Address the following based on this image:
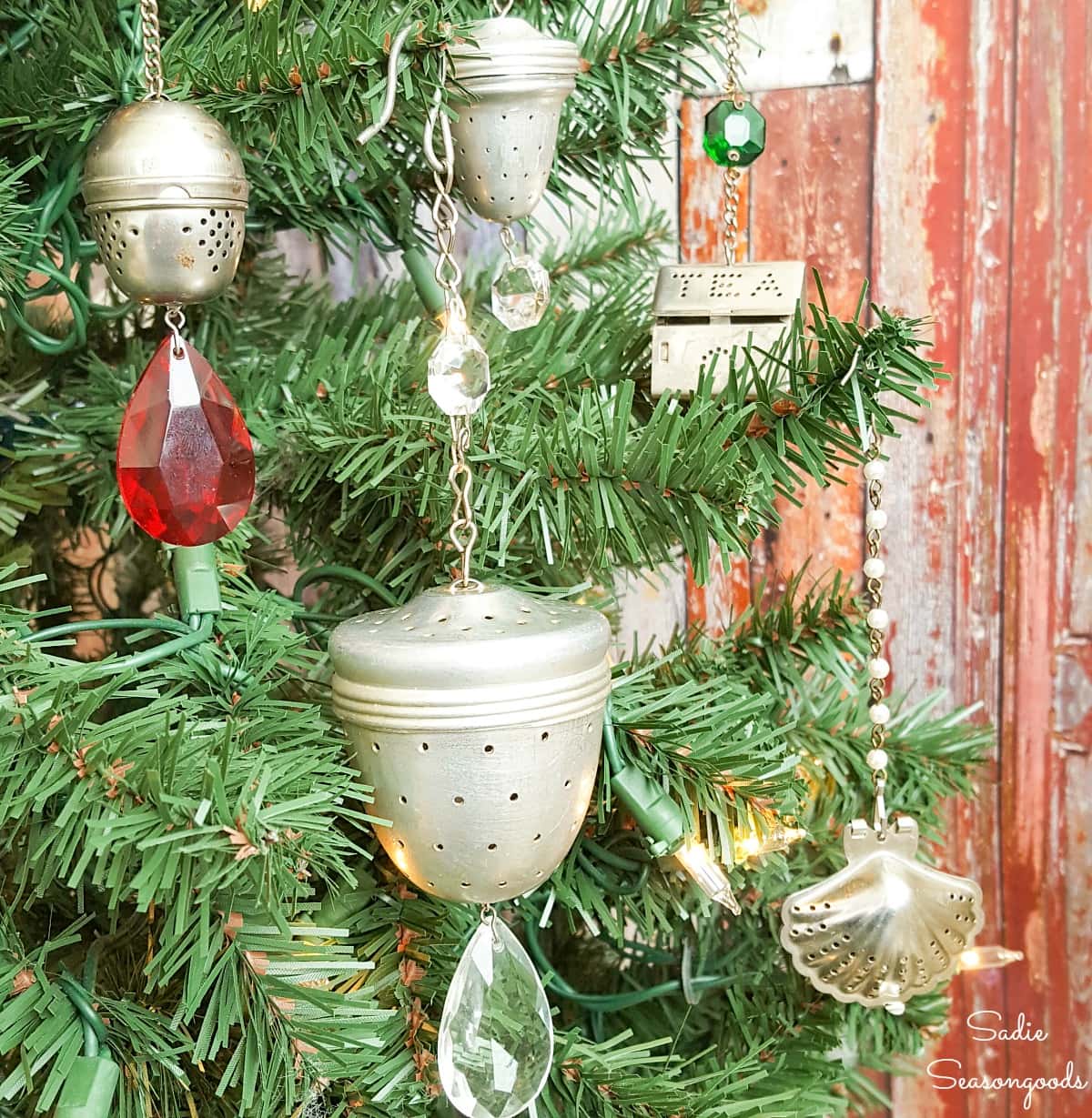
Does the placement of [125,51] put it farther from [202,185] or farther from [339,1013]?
[339,1013]

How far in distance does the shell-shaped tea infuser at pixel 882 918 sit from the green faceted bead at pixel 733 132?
325 millimetres

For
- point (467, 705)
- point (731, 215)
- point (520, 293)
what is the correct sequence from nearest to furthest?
point (467, 705), point (520, 293), point (731, 215)

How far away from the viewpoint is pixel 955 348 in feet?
2.83

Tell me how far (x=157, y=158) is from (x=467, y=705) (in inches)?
8.2

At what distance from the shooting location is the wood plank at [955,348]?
837mm

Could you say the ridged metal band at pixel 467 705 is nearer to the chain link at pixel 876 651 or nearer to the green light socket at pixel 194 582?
the green light socket at pixel 194 582

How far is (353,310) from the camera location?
0.69m

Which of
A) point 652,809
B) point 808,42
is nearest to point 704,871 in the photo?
point 652,809

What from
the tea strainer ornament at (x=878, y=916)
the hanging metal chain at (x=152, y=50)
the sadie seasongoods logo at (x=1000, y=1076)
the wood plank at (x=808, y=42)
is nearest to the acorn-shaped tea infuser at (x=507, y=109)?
the hanging metal chain at (x=152, y=50)

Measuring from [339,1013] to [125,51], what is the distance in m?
0.38

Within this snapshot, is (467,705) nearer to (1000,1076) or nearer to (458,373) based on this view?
(458,373)

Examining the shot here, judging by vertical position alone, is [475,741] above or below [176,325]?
below

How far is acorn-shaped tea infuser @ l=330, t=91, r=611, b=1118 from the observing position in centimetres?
40

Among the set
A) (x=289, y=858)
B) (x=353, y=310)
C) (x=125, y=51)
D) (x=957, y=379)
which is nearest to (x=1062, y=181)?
(x=957, y=379)
